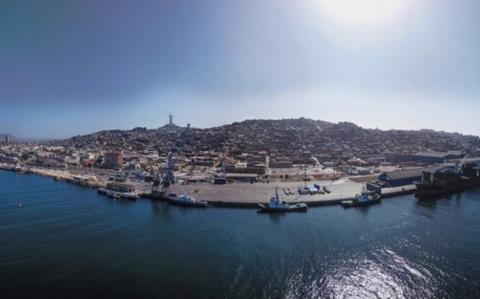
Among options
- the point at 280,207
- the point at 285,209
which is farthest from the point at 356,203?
the point at 280,207

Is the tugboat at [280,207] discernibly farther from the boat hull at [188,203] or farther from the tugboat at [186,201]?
the tugboat at [186,201]

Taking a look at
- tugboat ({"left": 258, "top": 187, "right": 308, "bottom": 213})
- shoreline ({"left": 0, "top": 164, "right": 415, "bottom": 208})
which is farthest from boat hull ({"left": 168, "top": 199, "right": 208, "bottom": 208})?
tugboat ({"left": 258, "top": 187, "right": 308, "bottom": 213})

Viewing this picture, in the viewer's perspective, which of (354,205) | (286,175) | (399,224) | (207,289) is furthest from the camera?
(286,175)

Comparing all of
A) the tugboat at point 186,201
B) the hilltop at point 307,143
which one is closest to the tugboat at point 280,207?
the tugboat at point 186,201

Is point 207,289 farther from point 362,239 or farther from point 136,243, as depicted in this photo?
point 362,239

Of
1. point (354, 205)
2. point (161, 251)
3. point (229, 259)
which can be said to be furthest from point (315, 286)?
point (354, 205)

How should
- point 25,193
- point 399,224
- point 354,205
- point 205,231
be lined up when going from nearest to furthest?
point 205,231 < point 399,224 < point 354,205 < point 25,193
